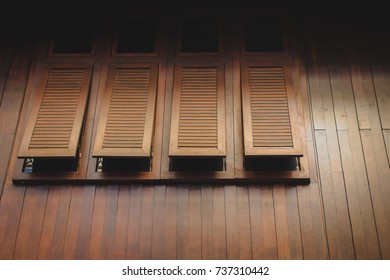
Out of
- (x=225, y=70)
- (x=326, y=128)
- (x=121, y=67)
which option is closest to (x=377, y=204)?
(x=326, y=128)

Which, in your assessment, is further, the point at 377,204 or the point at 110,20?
the point at 110,20

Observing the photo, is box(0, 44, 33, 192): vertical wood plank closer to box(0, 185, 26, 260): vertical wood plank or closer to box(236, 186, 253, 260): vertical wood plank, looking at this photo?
box(0, 185, 26, 260): vertical wood plank

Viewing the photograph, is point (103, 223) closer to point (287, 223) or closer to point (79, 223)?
point (79, 223)

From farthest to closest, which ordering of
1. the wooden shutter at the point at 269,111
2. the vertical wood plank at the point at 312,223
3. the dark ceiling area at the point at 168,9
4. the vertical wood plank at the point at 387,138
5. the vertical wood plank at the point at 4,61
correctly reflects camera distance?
1. the dark ceiling area at the point at 168,9
2. the vertical wood plank at the point at 4,61
3. the vertical wood plank at the point at 387,138
4. the wooden shutter at the point at 269,111
5. the vertical wood plank at the point at 312,223

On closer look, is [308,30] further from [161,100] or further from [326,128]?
[161,100]

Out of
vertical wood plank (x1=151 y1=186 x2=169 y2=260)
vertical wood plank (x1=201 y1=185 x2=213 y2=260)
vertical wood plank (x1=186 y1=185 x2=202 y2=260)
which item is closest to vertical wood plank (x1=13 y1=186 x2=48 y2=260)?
vertical wood plank (x1=151 y1=186 x2=169 y2=260)

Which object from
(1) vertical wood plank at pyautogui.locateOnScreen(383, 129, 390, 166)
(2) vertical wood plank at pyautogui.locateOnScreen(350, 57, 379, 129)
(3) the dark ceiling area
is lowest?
(1) vertical wood plank at pyautogui.locateOnScreen(383, 129, 390, 166)

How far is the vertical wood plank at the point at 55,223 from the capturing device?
9.21 ft

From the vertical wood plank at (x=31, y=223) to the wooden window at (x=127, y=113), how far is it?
0.59m

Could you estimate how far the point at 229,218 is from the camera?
9.41 feet

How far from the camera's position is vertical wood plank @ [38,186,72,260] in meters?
2.81

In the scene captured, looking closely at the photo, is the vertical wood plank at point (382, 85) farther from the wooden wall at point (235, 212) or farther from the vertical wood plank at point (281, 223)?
the vertical wood plank at point (281, 223)

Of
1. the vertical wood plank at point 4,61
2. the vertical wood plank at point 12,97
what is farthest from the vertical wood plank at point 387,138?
the vertical wood plank at point 4,61
